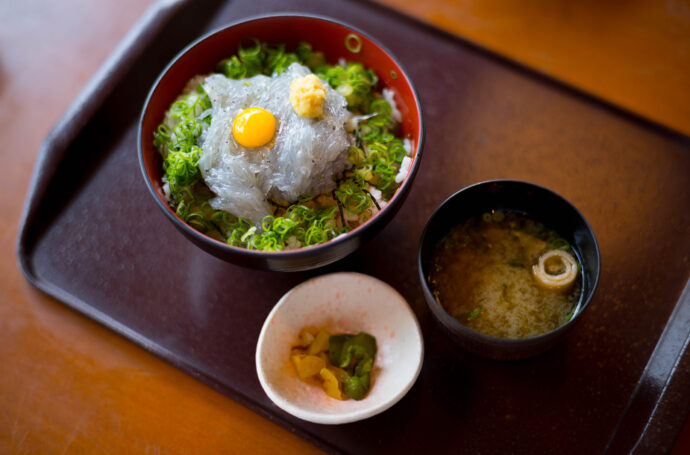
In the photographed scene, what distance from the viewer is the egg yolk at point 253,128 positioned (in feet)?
4.85

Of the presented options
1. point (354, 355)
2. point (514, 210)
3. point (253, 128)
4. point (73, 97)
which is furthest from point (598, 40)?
point (73, 97)

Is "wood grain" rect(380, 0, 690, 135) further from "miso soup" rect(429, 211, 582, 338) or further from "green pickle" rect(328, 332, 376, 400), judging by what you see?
"green pickle" rect(328, 332, 376, 400)

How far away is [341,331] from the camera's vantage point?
1.55m

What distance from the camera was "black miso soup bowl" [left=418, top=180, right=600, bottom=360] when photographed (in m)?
1.30

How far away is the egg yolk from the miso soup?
53 centimetres

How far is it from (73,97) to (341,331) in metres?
1.28

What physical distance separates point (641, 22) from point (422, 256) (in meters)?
1.27

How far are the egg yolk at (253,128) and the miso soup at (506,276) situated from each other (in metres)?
0.53

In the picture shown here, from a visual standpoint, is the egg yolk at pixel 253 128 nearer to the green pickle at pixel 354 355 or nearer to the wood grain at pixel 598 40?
the green pickle at pixel 354 355

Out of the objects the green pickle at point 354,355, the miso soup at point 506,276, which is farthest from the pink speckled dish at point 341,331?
the miso soup at point 506,276

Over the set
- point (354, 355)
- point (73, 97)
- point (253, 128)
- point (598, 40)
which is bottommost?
point (354, 355)

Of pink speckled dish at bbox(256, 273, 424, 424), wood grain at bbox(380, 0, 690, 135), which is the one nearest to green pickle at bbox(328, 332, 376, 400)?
pink speckled dish at bbox(256, 273, 424, 424)

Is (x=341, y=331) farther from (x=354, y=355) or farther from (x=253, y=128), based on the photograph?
(x=253, y=128)

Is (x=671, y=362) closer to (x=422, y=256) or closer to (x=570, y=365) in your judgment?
(x=570, y=365)
